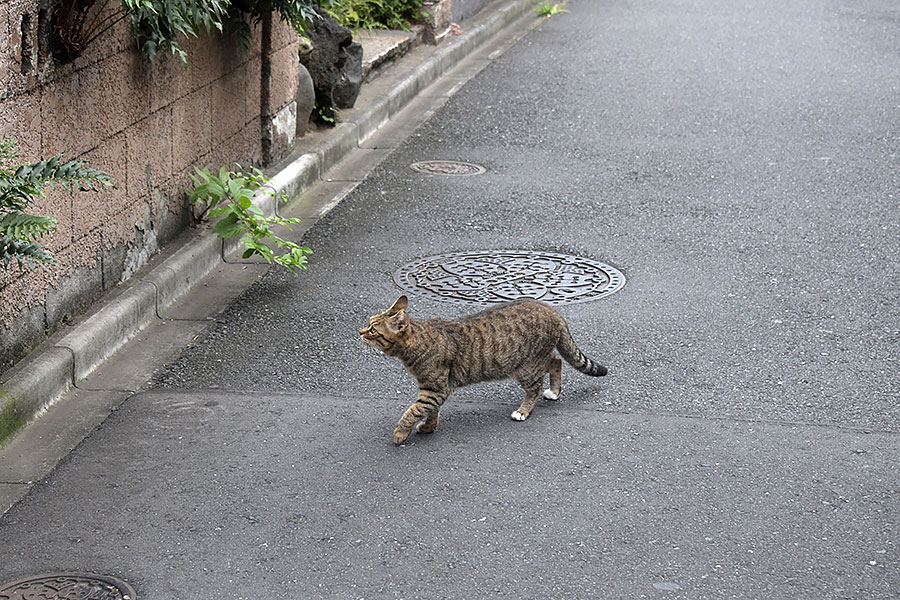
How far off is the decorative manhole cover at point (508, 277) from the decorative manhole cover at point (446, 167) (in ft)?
7.30

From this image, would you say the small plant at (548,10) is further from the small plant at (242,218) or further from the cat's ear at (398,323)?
the cat's ear at (398,323)

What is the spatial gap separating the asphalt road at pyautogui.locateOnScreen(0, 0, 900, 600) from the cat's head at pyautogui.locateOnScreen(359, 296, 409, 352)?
0.40 meters

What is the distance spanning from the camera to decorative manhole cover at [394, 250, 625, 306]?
22.2 ft

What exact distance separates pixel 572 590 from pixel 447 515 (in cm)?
66

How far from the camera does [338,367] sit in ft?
18.9

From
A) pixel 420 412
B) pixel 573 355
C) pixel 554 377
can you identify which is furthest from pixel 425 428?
pixel 573 355

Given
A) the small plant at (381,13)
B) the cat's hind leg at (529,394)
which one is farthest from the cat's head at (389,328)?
the small plant at (381,13)

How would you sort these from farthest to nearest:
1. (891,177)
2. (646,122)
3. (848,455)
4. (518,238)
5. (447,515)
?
1. (646,122)
2. (891,177)
3. (518,238)
4. (848,455)
5. (447,515)

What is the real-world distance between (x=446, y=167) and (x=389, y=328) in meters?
5.03

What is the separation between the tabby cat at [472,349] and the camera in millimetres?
5012

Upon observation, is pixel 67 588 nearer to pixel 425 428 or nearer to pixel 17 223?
pixel 17 223

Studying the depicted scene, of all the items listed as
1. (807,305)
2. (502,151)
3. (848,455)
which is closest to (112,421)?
(848,455)

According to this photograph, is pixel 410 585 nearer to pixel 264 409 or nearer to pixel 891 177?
pixel 264 409

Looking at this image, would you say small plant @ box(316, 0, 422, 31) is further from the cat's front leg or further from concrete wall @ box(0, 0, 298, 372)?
the cat's front leg
